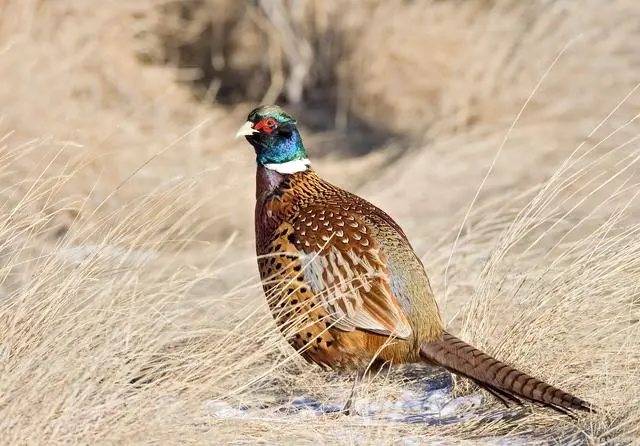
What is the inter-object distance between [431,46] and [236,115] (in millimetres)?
1924

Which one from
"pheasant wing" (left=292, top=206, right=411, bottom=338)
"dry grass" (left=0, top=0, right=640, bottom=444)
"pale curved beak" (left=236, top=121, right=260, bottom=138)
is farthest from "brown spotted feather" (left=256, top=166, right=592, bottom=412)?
"pale curved beak" (left=236, top=121, right=260, bottom=138)

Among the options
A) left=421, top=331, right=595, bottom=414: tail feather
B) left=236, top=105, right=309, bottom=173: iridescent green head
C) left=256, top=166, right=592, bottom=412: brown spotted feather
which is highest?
left=236, top=105, right=309, bottom=173: iridescent green head

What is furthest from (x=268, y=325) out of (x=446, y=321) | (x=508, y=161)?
(x=508, y=161)

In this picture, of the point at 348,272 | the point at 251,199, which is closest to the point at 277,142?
the point at 348,272

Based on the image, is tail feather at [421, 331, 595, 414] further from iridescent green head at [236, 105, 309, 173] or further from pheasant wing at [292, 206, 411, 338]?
iridescent green head at [236, 105, 309, 173]

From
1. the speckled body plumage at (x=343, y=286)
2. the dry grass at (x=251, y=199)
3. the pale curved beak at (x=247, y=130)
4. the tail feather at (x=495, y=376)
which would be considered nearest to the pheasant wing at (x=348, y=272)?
the speckled body plumage at (x=343, y=286)

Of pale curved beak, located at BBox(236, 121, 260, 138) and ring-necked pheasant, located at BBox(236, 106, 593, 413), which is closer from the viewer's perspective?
ring-necked pheasant, located at BBox(236, 106, 593, 413)

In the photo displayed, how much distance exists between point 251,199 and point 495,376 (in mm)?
5340

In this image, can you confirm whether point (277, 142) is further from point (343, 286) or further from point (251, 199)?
point (251, 199)

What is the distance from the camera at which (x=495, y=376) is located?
14.4 ft

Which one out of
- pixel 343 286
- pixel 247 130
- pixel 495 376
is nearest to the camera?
pixel 495 376

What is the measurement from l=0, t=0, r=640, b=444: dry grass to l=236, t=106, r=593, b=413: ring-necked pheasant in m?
0.19

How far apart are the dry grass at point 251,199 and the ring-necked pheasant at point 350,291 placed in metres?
0.19

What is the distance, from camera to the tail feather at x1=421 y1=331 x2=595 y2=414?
13.8ft
